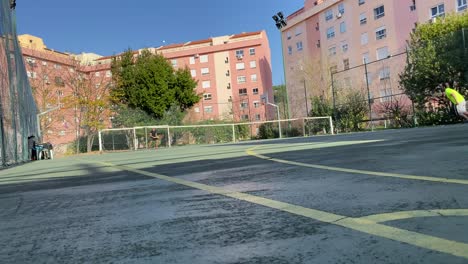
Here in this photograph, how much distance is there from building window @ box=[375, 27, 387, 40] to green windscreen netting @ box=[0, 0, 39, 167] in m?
35.2

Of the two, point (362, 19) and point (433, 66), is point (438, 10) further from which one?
point (433, 66)

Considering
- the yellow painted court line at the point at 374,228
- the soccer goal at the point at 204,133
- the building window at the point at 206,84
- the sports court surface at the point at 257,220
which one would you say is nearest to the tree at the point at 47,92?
the soccer goal at the point at 204,133

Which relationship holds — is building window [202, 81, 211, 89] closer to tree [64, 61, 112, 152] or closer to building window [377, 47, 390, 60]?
building window [377, 47, 390, 60]

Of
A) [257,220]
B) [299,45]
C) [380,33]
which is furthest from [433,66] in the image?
[299,45]

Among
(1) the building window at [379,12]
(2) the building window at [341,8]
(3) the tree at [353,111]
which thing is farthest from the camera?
(2) the building window at [341,8]

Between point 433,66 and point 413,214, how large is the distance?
1896cm

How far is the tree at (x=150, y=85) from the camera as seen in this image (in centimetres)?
3388

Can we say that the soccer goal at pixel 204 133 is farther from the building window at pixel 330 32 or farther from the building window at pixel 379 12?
the building window at pixel 330 32

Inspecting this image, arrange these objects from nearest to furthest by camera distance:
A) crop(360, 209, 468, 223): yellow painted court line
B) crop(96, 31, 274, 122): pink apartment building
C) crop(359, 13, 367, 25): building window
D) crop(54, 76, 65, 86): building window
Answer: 1. crop(360, 209, 468, 223): yellow painted court line
2. crop(54, 76, 65, 86): building window
3. crop(359, 13, 367, 25): building window
4. crop(96, 31, 274, 122): pink apartment building

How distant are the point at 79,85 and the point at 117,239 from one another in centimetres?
3328

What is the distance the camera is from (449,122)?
19.4 metres

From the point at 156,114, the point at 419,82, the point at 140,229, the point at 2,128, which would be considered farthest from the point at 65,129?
the point at 140,229

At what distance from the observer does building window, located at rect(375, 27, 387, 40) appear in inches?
1694

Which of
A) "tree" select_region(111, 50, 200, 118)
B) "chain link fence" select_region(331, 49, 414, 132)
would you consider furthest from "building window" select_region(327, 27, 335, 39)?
"tree" select_region(111, 50, 200, 118)
